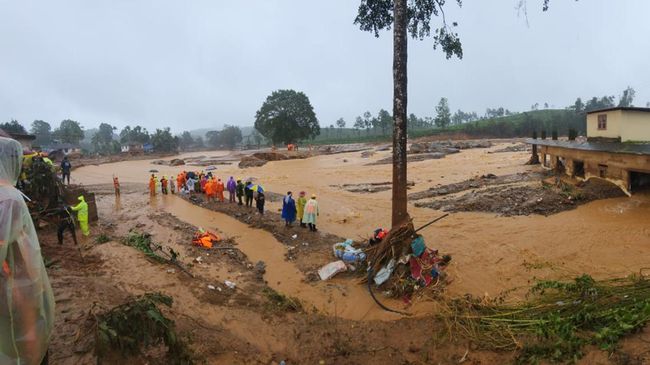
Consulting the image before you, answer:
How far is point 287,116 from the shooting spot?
5903cm

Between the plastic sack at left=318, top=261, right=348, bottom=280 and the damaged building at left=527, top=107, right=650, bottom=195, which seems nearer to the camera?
the plastic sack at left=318, top=261, right=348, bottom=280

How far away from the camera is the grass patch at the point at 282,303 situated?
699cm

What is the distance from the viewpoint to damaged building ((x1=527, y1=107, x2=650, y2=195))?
40.5 feet

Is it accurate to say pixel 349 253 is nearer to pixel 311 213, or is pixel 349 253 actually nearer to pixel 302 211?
pixel 311 213

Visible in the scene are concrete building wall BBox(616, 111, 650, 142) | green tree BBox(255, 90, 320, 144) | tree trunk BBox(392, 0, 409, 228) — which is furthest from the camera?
green tree BBox(255, 90, 320, 144)

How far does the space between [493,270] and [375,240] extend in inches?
107

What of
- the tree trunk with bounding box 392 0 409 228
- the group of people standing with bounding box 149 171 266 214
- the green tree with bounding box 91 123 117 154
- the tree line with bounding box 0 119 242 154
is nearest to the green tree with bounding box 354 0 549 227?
the tree trunk with bounding box 392 0 409 228

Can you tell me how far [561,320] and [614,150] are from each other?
1069 centimetres

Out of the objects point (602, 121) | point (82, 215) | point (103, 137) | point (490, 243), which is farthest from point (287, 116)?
point (103, 137)

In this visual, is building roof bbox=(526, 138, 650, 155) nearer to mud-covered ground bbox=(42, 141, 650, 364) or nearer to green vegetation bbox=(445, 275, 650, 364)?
mud-covered ground bbox=(42, 141, 650, 364)

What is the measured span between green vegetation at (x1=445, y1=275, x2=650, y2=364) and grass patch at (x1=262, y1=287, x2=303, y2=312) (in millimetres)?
2779

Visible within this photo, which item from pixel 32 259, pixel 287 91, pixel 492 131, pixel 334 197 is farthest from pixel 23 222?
pixel 492 131

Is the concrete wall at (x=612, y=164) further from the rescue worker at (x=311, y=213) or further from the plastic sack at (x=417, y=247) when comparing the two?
the rescue worker at (x=311, y=213)

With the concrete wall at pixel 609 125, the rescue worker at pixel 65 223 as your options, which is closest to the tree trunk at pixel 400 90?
the rescue worker at pixel 65 223
